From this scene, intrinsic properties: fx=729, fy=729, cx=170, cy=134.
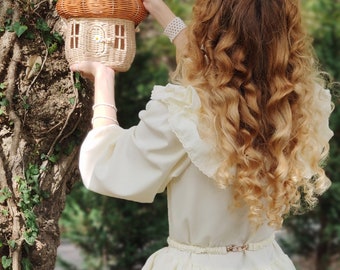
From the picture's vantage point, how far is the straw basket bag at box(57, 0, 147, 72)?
6.48 feet

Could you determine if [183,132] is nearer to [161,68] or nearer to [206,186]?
[206,186]

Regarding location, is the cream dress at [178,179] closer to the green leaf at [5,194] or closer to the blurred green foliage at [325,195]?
the green leaf at [5,194]

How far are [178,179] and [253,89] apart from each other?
30cm

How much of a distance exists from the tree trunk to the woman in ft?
1.60

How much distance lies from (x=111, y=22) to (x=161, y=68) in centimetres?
222

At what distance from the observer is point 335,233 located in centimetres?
473

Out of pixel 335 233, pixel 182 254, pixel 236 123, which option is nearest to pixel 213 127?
pixel 236 123

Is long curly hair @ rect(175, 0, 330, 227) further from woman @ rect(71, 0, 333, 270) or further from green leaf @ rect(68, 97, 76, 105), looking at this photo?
green leaf @ rect(68, 97, 76, 105)

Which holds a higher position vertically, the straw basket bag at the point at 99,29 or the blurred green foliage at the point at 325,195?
the straw basket bag at the point at 99,29

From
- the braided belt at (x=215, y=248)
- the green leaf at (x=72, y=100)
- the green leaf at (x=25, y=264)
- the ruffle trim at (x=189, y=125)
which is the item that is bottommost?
the green leaf at (x=25, y=264)

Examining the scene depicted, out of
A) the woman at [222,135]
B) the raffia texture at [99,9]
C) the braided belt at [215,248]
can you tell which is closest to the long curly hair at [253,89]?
the woman at [222,135]

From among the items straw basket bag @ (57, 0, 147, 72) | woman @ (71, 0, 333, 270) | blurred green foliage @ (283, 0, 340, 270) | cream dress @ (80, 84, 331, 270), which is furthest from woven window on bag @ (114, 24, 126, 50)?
blurred green foliage @ (283, 0, 340, 270)

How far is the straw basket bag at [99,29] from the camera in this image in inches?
77.7

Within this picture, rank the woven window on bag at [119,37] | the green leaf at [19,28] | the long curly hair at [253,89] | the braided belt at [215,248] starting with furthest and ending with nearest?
the green leaf at [19,28]
the woven window on bag at [119,37]
the braided belt at [215,248]
the long curly hair at [253,89]
